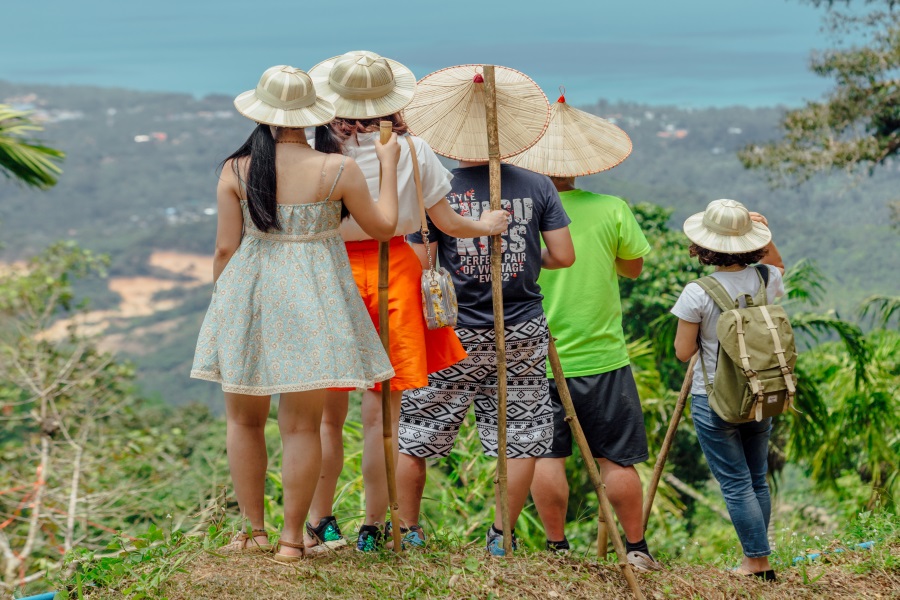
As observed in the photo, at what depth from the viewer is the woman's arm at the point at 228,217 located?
3068mm

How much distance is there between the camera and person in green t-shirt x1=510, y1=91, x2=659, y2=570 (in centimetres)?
370

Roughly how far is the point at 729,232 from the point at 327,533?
178 cm

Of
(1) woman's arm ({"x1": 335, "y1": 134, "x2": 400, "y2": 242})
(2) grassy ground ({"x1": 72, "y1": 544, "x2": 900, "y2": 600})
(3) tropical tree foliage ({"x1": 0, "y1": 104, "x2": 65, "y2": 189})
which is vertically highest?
(3) tropical tree foliage ({"x1": 0, "y1": 104, "x2": 65, "y2": 189})

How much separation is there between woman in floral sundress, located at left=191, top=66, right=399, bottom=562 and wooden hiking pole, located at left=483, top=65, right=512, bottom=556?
38cm

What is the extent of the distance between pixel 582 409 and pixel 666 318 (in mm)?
4704

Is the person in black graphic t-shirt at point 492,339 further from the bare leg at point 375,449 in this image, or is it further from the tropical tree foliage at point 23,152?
the tropical tree foliage at point 23,152

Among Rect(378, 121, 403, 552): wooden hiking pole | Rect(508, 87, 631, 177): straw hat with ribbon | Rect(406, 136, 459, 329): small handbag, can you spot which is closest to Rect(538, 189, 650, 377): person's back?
Rect(508, 87, 631, 177): straw hat with ribbon

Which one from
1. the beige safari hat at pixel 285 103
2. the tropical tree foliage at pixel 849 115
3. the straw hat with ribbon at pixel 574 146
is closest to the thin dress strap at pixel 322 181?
A: the beige safari hat at pixel 285 103

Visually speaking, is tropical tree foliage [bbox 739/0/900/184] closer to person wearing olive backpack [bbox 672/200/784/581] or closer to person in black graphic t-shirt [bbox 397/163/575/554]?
person wearing olive backpack [bbox 672/200/784/581]

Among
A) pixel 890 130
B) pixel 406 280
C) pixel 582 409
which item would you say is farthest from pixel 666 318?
pixel 890 130

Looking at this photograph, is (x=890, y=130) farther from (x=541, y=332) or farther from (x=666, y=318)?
(x=541, y=332)

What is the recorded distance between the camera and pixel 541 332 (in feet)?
11.6

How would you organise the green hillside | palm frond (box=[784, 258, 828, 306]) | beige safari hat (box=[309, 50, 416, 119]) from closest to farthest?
beige safari hat (box=[309, 50, 416, 119]) < palm frond (box=[784, 258, 828, 306]) < the green hillside

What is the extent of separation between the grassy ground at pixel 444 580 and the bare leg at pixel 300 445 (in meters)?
0.25
